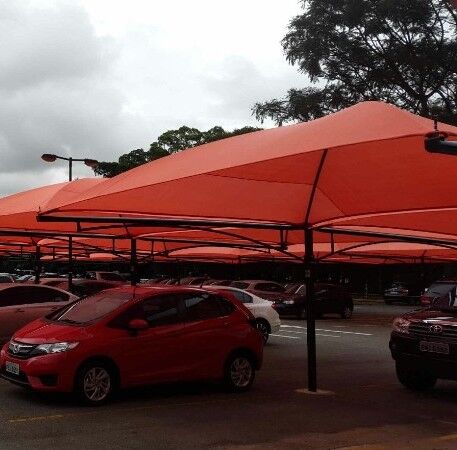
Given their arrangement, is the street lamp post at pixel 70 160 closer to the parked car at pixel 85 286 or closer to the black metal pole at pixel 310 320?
the parked car at pixel 85 286

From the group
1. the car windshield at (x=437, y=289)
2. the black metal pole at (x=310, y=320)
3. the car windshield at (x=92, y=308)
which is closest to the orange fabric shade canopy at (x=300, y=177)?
the black metal pole at (x=310, y=320)

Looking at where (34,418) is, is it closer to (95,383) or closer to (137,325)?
(95,383)

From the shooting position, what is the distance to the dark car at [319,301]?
1196 inches

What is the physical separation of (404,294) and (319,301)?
46.3ft

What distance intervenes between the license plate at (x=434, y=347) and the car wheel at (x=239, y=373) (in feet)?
8.91

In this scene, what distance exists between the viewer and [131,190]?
9.52 meters

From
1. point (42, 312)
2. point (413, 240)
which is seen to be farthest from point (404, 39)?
point (42, 312)

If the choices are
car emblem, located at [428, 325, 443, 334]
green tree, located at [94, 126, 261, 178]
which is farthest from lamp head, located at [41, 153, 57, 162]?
green tree, located at [94, 126, 261, 178]

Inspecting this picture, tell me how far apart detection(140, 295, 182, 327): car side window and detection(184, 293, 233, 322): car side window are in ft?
0.61

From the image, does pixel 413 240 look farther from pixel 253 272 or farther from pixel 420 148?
pixel 253 272

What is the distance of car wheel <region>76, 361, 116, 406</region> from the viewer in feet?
32.6

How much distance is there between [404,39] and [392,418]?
113ft

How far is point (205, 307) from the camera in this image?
38.0 feet

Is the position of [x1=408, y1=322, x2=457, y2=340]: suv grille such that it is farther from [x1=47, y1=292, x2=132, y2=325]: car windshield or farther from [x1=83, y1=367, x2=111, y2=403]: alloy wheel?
[x1=83, y1=367, x2=111, y2=403]: alloy wheel
